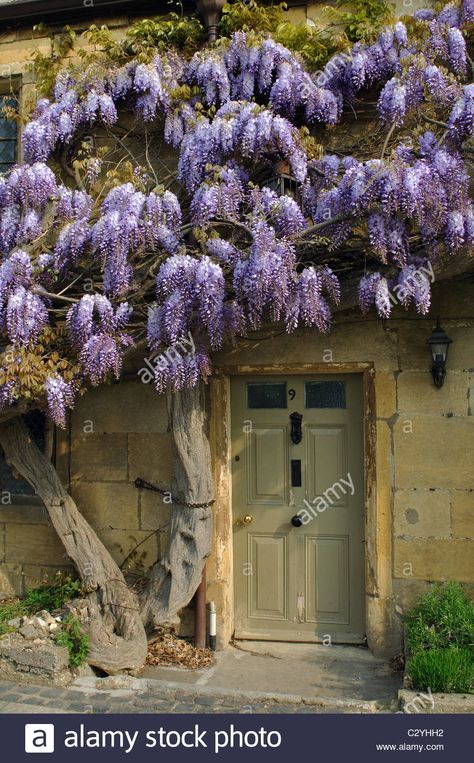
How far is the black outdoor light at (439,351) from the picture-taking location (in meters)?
5.45

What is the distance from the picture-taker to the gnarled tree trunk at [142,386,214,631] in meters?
5.55

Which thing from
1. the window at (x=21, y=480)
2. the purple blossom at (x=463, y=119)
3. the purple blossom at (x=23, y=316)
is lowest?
the window at (x=21, y=480)

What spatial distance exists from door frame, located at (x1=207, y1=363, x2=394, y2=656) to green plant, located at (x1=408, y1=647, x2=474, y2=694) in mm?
964

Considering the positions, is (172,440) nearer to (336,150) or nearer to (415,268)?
(415,268)

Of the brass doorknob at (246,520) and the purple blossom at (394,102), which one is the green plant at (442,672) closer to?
the brass doorknob at (246,520)

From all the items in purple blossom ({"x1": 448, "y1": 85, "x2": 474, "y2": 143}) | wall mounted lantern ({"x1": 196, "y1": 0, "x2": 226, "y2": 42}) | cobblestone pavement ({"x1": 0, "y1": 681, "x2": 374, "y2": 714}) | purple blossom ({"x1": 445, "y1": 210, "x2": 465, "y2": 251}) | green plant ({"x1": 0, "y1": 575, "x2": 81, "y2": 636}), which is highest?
wall mounted lantern ({"x1": 196, "y1": 0, "x2": 226, "y2": 42})

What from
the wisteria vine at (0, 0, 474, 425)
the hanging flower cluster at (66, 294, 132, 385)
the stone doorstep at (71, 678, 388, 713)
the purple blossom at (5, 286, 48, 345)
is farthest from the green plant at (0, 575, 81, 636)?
the purple blossom at (5, 286, 48, 345)

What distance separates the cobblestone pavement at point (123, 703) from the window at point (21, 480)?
6.31ft

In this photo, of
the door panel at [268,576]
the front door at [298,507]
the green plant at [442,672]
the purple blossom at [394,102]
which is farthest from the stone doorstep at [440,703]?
the purple blossom at [394,102]

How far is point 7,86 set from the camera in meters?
6.75

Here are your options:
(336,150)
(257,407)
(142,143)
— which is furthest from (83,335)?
(336,150)

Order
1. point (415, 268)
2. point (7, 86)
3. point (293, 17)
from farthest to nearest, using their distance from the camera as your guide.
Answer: point (7, 86) < point (293, 17) < point (415, 268)

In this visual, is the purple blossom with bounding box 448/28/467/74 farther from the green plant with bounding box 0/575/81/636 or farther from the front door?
the green plant with bounding box 0/575/81/636

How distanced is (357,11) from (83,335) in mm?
3381
